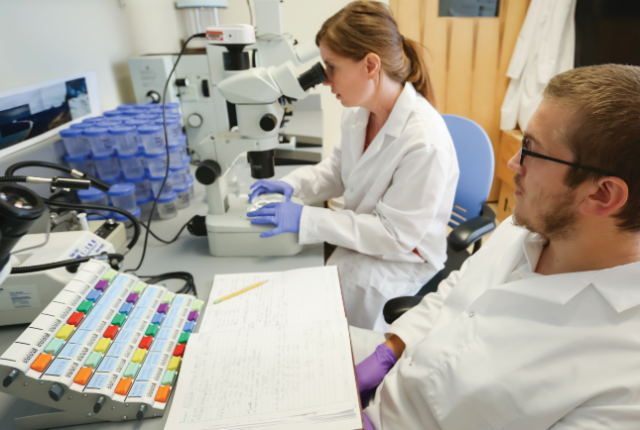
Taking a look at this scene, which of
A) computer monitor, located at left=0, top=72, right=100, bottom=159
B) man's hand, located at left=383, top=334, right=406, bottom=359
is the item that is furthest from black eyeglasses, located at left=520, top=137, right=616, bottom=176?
computer monitor, located at left=0, top=72, right=100, bottom=159

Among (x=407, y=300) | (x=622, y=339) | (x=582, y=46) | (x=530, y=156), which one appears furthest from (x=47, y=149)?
(x=582, y=46)

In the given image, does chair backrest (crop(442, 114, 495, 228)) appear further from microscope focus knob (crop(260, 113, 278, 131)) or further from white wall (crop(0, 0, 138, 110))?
white wall (crop(0, 0, 138, 110))

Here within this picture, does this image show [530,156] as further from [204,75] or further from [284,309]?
[204,75]

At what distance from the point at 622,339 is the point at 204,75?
1.75m

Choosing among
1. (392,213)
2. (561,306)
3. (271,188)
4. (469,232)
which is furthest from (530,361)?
(271,188)

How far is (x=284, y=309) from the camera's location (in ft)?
2.76

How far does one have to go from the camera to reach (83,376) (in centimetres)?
60

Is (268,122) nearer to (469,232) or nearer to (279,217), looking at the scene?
(279,217)

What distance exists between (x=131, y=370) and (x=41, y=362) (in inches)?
5.2

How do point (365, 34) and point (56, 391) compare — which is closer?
point (56, 391)

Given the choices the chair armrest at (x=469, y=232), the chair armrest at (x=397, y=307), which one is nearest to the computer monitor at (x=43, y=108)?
the chair armrest at (x=397, y=307)

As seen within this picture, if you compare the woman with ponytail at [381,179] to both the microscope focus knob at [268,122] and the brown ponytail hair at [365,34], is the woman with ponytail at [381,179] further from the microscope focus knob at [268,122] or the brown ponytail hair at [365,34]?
the microscope focus knob at [268,122]

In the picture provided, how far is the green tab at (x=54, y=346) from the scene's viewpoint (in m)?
0.60

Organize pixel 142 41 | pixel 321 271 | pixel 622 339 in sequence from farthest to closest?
1. pixel 142 41
2. pixel 321 271
3. pixel 622 339
